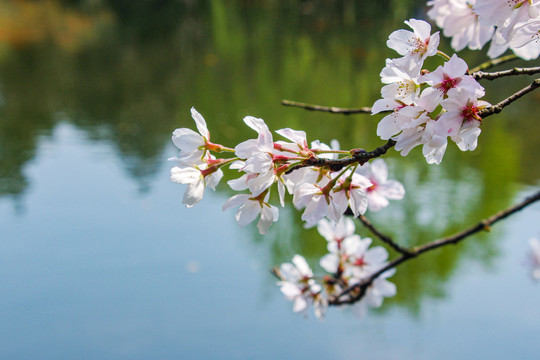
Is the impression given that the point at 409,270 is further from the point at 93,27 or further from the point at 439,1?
the point at 93,27

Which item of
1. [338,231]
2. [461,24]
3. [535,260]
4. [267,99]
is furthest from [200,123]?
[267,99]

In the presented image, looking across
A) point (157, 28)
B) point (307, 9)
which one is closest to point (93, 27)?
point (157, 28)

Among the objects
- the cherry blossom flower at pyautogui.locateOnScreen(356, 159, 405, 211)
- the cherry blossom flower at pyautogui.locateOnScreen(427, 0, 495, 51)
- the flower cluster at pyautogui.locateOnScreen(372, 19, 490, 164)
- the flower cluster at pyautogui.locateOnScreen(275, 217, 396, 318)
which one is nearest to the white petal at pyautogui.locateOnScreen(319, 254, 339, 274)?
the flower cluster at pyautogui.locateOnScreen(275, 217, 396, 318)

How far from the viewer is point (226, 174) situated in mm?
3395

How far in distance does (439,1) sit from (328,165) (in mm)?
285

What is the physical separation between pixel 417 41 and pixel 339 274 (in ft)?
1.48

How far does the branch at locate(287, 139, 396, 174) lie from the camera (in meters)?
0.30

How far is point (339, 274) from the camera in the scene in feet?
2.42

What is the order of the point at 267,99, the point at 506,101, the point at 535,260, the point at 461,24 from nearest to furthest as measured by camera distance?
the point at 506,101 < the point at 461,24 < the point at 535,260 < the point at 267,99

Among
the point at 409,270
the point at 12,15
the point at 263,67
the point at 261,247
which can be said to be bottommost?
the point at 409,270

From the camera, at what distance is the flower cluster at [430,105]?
30 centimetres

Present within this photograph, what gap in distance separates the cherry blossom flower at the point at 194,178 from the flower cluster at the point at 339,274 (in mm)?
349

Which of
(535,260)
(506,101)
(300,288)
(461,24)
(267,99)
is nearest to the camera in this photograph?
(506,101)

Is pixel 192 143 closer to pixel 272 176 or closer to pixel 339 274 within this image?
pixel 272 176
